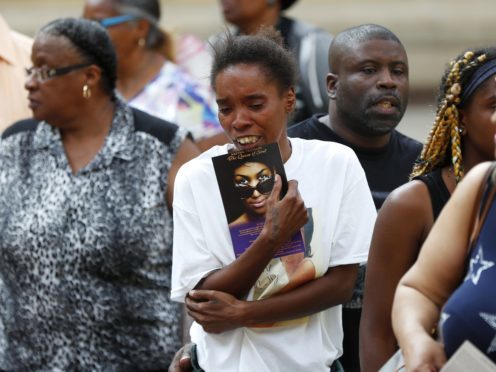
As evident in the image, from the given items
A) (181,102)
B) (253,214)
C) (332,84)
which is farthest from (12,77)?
(253,214)

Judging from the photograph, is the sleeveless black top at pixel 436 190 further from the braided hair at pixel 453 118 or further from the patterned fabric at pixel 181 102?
the patterned fabric at pixel 181 102

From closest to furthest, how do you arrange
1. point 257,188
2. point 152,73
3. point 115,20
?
1. point 257,188
2. point 152,73
3. point 115,20

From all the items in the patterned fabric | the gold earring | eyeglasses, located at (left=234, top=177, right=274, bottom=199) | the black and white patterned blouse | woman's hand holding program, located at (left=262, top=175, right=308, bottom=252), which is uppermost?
the gold earring

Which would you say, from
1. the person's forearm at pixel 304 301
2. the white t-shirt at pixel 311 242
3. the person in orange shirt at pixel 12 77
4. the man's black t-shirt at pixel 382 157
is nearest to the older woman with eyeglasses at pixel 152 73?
the person in orange shirt at pixel 12 77

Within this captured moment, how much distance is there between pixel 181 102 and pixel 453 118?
360 cm

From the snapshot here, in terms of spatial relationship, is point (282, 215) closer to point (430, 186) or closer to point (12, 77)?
point (430, 186)

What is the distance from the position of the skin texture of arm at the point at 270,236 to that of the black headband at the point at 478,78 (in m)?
0.63

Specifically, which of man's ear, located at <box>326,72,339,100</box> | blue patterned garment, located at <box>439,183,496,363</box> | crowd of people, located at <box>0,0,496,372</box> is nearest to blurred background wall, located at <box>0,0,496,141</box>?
crowd of people, located at <box>0,0,496,372</box>

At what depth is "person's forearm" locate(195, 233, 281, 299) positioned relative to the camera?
4.51 m

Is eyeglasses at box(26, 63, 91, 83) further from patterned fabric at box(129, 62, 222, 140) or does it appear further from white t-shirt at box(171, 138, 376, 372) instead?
white t-shirt at box(171, 138, 376, 372)

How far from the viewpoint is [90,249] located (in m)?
5.81

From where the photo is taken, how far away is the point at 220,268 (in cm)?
466

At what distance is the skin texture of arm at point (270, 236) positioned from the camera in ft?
14.8

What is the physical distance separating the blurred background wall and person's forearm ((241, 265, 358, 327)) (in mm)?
9697
